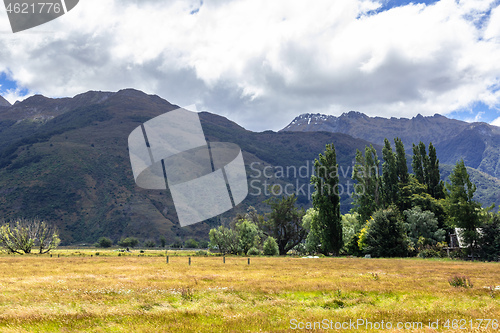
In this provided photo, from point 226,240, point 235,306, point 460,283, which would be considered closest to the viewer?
point 235,306

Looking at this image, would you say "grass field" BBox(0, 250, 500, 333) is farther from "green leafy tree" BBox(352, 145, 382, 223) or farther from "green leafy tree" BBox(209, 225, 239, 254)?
"green leafy tree" BBox(209, 225, 239, 254)

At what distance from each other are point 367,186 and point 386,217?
1894 centimetres

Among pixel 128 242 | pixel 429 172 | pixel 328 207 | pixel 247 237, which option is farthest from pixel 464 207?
pixel 128 242

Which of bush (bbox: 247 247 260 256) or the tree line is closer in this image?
the tree line

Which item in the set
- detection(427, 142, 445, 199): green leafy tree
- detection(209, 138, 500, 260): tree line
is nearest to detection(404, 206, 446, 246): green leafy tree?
Answer: detection(209, 138, 500, 260): tree line

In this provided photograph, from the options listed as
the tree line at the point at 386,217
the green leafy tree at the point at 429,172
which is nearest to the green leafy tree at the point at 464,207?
the tree line at the point at 386,217

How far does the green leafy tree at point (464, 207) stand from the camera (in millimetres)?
47781

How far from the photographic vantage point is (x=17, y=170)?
196 metres

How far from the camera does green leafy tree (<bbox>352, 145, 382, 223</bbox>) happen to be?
68025 millimetres

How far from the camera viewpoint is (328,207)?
58531 mm

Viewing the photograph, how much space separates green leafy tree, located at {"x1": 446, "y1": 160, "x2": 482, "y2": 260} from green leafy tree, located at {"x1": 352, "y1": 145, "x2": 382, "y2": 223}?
17.3 meters

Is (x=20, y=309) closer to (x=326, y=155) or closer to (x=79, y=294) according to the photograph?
(x=79, y=294)

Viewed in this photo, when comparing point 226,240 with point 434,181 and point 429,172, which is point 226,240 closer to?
point 429,172

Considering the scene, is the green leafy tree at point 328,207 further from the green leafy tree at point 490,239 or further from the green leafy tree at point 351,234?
the green leafy tree at point 490,239
